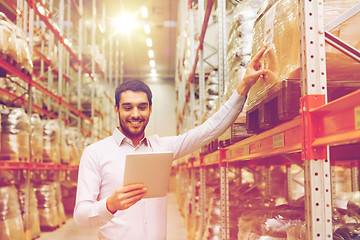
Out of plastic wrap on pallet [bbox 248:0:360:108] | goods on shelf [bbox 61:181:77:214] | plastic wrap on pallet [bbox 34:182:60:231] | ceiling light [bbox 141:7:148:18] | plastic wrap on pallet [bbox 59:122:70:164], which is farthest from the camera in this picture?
ceiling light [bbox 141:7:148:18]

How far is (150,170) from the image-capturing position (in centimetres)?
205

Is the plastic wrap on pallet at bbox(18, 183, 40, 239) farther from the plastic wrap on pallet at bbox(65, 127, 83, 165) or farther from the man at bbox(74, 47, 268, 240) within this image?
the man at bbox(74, 47, 268, 240)

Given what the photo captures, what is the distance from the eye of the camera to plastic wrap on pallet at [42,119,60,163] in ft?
26.1

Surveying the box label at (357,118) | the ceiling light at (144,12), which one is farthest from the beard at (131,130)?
the ceiling light at (144,12)

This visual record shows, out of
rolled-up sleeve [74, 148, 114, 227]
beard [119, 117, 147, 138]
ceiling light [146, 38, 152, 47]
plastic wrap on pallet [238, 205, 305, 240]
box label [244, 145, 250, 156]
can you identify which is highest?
ceiling light [146, 38, 152, 47]

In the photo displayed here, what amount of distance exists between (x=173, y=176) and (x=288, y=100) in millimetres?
19441

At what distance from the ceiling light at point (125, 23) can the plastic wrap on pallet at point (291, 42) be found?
13.9 meters

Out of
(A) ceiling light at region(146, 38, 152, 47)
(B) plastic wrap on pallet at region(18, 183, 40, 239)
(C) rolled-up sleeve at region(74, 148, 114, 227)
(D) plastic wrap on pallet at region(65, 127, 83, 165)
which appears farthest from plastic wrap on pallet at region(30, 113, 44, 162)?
(A) ceiling light at region(146, 38, 152, 47)

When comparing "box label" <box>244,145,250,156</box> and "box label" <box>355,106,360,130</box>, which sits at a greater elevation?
"box label" <box>355,106,360,130</box>

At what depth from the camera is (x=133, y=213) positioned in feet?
8.70

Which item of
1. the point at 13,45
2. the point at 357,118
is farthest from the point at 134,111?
the point at 13,45

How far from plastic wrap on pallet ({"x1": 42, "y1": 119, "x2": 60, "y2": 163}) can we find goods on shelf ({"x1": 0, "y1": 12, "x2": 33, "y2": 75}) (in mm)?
2333

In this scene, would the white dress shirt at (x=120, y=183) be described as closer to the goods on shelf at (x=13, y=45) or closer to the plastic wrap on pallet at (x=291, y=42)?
the plastic wrap on pallet at (x=291, y=42)

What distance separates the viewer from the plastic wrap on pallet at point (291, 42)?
1619mm
